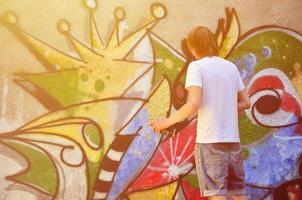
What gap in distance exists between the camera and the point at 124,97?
14.1 feet

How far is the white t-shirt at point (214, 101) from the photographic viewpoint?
3.32 metres

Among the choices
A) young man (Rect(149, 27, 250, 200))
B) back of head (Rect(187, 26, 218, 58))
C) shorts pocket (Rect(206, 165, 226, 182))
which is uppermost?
back of head (Rect(187, 26, 218, 58))

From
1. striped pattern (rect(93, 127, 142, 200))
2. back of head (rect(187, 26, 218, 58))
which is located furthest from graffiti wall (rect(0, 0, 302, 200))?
back of head (rect(187, 26, 218, 58))

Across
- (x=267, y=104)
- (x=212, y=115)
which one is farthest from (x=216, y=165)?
(x=267, y=104)

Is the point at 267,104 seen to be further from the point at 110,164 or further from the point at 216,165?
the point at 110,164

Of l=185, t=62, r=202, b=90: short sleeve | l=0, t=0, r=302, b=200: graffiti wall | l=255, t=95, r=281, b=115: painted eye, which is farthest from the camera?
l=255, t=95, r=281, b=115: painted eye

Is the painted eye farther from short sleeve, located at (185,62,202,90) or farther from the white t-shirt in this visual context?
short sleeve, located at (185,62,202,90)

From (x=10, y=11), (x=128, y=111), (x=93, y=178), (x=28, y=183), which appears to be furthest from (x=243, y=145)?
(x=10, y=11)

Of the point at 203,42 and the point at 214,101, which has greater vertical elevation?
the point at 203,42

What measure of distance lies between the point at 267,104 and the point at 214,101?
129cm

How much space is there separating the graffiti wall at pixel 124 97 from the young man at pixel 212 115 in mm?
718

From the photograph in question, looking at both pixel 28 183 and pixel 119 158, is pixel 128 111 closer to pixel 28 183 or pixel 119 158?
pixel 119 158

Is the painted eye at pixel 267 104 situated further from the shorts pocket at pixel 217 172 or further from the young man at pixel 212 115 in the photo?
the shorts pocket at pixel 217 172

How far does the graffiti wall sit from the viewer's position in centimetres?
415
